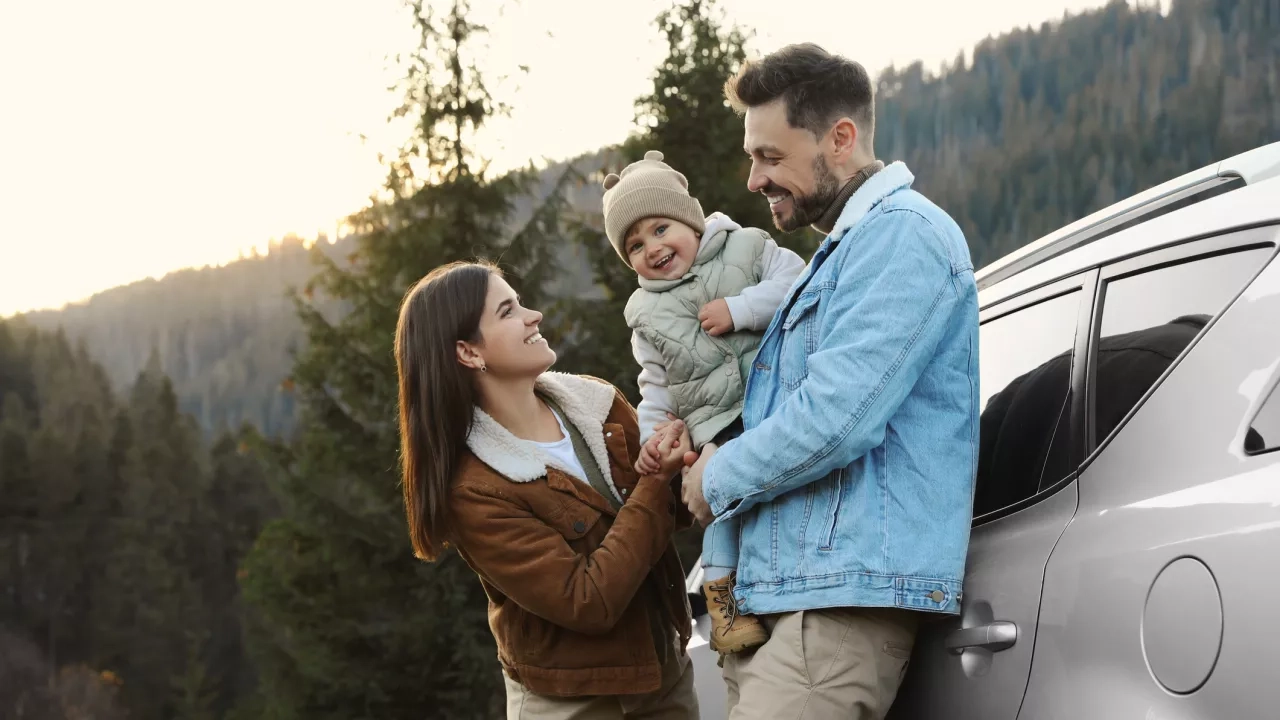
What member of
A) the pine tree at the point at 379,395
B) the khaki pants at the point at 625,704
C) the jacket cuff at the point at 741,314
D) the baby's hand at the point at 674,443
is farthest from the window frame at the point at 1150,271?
the pine tree at the point at 379,395

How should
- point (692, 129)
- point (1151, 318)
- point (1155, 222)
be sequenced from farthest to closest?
point (692, 129), point (1155, 222), point (1151, 318)

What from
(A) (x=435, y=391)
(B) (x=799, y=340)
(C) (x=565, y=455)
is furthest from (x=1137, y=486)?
(A) (x=435, y=391)

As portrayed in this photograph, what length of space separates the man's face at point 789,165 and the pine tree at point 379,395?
522 inches

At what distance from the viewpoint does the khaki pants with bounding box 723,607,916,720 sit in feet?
7.09

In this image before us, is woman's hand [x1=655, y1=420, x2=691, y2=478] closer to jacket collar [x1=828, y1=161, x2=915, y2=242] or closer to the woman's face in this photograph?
the woman's face

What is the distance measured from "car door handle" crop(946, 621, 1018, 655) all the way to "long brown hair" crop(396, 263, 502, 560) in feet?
4.25

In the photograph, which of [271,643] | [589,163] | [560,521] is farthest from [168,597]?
[560,521]

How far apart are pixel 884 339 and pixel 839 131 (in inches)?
20.9

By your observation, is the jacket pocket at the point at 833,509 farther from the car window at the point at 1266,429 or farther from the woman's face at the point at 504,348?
the woman's face at the point at 504,348

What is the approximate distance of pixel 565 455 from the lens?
3.10 m

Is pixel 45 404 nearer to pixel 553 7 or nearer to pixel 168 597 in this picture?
pixel 168 597

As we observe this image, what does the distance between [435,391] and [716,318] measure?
2.52ft

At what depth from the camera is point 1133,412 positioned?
193 cm

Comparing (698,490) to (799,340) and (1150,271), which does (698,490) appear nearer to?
(799,340)
